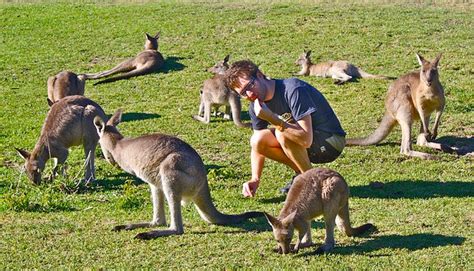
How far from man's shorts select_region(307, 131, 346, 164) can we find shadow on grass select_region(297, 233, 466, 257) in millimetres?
1425

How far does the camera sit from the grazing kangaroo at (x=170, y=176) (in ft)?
19.9

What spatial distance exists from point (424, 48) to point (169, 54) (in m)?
4.19

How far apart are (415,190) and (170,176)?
8.11ft

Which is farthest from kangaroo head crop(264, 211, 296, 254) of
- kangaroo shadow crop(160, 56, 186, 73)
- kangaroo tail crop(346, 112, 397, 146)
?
kangaroo shadow crop(160, 56, 186, 73)

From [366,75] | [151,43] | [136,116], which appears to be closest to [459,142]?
[366,75]

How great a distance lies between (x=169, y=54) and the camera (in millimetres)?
14461

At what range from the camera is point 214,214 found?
6.34 m

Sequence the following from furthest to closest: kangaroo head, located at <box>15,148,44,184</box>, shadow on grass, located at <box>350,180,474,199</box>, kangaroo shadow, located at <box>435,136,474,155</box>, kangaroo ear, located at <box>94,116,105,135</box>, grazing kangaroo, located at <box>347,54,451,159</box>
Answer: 1. grazing kangaroo, located at <box>347,54,451,159</box>
2. kangaroo shadow, located at <box>435,136,474,155</box>
3. kangaroo head, located at <box>15,148,44,184</box>
4. shadow on grass, located at <box>350,180,474,199</box>
5. kangaroo ear, located at <box>94,116,105,135</box>

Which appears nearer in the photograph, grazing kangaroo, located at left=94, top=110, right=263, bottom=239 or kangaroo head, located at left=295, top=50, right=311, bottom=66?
grazing kangaroo, located at left=94, top=110, right=263, bottom=239

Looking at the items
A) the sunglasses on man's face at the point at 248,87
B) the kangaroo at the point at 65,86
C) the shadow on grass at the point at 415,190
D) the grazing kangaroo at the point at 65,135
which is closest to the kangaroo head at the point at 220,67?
the kangaroo at the point at 65,86

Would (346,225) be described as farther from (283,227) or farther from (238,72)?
(238,72)

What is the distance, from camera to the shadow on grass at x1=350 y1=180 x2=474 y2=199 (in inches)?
286

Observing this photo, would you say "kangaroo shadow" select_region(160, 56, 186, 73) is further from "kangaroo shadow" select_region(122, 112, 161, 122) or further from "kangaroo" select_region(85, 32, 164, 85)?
"kangaroo shadow" select_region(122, 112, 161, 122)

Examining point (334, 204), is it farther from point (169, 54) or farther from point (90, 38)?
point (90, 38)
